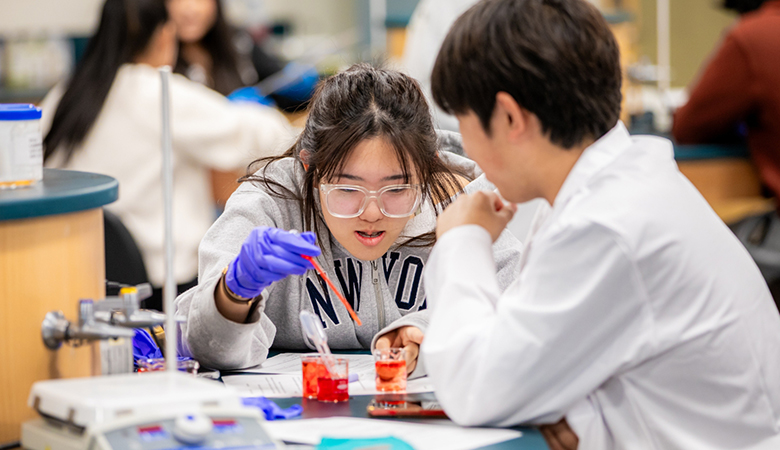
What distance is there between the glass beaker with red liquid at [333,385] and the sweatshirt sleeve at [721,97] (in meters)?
2.32

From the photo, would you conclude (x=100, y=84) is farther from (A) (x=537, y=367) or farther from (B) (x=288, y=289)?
(A) (x=537, y=367)

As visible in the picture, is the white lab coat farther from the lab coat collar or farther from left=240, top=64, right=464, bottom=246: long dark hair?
left=240, top=64, right=464, bottom=246: long dark hair

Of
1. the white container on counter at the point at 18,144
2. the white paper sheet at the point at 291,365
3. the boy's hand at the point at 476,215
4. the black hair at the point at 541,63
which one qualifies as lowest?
the white paper sheet at the point at 291,365

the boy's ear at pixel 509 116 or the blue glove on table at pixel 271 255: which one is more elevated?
the boy's ear at pixel 509 116

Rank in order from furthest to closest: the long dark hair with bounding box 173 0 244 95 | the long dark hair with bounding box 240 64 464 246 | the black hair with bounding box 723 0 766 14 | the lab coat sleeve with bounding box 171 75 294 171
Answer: the long dark hair with bounding box 173 0 244 95 → the black hair with bounding box 723 0 766 14 → the lab coat sleeve with bounding box 171 75 294 171 → the long dark hair with bounding box 240 64 464 246

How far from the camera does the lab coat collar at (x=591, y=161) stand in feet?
3.69

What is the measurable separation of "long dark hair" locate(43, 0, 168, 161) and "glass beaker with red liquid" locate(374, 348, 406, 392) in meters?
1.84

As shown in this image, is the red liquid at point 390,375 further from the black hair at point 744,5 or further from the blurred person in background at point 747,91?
the black hair at point 744,5

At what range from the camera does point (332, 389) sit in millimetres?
1249

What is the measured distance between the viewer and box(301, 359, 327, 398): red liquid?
1263 millimetres

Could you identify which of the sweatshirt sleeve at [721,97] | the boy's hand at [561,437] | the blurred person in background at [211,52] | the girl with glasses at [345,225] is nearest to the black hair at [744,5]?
the sweatshirt sleeve at [721,97]

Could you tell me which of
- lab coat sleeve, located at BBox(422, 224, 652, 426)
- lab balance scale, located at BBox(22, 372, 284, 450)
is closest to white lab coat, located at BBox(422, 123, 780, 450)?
lab coat sleeve, located at BBox(422, 224, 652, 426)

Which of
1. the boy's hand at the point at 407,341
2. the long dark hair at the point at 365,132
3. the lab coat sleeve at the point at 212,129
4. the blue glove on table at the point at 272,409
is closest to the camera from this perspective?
the blue glove on table at the point at 272,409

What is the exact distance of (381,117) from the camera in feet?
5.04
